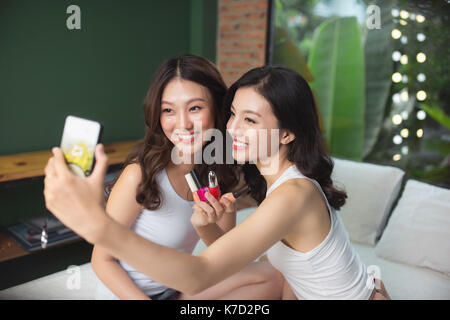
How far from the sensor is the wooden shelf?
2174 millimetres

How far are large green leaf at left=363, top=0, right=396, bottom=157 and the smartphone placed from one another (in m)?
1.89

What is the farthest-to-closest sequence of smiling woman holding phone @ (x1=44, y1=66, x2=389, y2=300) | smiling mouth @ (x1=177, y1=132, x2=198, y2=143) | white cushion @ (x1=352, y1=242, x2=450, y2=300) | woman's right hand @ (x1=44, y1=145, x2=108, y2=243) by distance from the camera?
white cushion @ (x1=352, y1=242, x2=450, y2=300), smiling mouth @ (x1=177, y1=132, x2=198, y2=143), smiling woman holding phone @ (x1=44, y1=66, x2=389, y2=300), woman's right hand @ (x1=44, y1=145, x2=108, y2=243)

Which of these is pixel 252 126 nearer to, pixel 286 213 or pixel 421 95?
pixel 286 213

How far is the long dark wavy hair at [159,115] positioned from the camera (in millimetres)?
1209

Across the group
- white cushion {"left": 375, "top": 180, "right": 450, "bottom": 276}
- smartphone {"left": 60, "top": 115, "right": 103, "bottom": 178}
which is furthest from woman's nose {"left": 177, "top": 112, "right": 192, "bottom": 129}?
white cushion {"left": 375, "top": 180, "right": 450, "bottom": 276}

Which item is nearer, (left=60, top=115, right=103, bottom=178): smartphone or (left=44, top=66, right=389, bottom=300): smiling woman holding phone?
(left=44, top=66, right=389, bottom=300): smiling woman holding phone

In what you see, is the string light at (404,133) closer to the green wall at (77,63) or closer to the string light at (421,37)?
the string light at (421,37)

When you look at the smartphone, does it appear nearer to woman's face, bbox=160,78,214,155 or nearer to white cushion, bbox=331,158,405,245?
woman's face, bbox=160,78,214,155

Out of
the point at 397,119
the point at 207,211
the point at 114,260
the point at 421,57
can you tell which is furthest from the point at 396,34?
the point at 114,260

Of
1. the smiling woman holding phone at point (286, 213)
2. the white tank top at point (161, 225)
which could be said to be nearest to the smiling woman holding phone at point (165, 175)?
the white tank top at point (161, 225)

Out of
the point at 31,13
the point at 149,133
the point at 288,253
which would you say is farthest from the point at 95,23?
the point at 288,253

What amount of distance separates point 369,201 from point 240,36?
6.44ft

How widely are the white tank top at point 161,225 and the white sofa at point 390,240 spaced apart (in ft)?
1.27

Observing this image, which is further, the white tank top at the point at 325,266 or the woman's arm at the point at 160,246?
the white tank top at the point at 325,266
